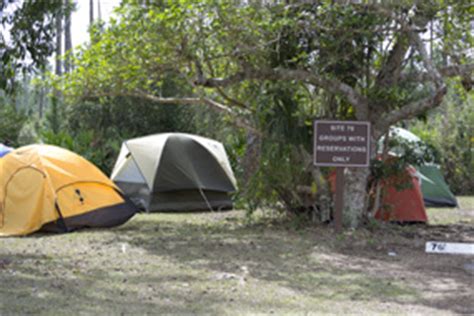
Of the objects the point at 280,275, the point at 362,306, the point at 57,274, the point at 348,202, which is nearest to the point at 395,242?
the point at 348,202

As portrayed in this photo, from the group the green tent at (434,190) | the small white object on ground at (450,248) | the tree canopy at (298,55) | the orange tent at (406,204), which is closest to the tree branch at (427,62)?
the tree canopy at (298,55)

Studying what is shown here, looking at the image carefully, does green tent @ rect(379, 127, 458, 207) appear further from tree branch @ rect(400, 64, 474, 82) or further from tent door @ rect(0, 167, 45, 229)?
tent door @ rect(0, 167, 45, 229)

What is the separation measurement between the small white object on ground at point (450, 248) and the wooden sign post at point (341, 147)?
1.64 m

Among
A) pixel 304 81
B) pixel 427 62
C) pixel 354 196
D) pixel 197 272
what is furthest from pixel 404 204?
pixel 197 272

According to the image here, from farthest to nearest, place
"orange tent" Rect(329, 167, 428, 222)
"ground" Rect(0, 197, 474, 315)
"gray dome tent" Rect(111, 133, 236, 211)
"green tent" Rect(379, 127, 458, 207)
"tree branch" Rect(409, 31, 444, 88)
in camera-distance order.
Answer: "green tent" Rect(379, 127, 458, 207) → "gray dome tent" Rect(111, 133, 236, 211) → "orange tent" Rect(329, 167, 428, 222) → "tree branch" Rect(409, 31, 444, 88) → "ground" Rect(0, 197, 474, 315)

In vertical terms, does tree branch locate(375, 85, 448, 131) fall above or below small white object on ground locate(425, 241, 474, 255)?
above

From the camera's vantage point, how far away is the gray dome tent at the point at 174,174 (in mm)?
16047

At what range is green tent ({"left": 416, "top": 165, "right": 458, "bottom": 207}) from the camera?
19.0 metres

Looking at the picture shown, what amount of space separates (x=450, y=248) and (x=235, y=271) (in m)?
3.65

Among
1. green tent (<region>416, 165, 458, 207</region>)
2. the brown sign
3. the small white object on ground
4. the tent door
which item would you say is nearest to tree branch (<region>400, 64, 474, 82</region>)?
the brown sign

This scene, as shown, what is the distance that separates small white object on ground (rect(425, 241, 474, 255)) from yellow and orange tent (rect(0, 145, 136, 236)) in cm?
521

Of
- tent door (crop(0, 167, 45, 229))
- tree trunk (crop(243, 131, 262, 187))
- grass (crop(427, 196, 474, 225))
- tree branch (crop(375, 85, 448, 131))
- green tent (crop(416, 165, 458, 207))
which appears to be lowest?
grass (crop(427, 196, 474, 225))

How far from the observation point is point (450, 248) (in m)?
10.6

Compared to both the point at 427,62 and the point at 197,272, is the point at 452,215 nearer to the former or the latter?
the point at 427,62
